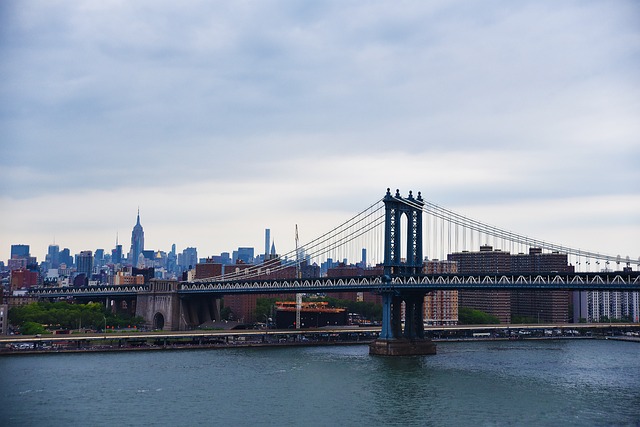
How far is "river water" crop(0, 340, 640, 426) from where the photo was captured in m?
47.2

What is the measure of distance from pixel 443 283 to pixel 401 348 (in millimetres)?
8312

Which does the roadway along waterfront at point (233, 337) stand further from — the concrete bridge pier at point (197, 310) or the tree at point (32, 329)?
the concrete bridge pier at point (197, 310)

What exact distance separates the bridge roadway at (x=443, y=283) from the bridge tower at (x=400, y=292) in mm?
1390

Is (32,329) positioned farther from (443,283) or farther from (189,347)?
(443,283)

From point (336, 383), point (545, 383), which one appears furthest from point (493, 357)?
point (336, 383)

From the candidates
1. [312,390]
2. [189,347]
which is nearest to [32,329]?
[189,347]

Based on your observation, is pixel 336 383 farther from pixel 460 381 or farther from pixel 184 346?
pixel 184 346

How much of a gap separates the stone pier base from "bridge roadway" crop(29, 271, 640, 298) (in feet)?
18.6

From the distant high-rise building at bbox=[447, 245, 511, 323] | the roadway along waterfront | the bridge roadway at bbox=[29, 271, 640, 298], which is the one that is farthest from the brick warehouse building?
the bridge roadway at bbox=[29, 271, 640, 298]

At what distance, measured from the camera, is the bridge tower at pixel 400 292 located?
278 feet

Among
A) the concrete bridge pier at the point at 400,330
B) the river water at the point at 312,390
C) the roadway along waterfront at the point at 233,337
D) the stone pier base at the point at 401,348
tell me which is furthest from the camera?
the roadway along waterfront at the point at 233,337

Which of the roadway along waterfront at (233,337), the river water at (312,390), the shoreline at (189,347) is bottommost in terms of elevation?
the river water at (312,390)

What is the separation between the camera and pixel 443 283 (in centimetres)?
8194

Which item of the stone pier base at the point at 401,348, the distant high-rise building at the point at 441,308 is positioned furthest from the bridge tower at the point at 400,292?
the distant high-rise building at the point at 441,308
